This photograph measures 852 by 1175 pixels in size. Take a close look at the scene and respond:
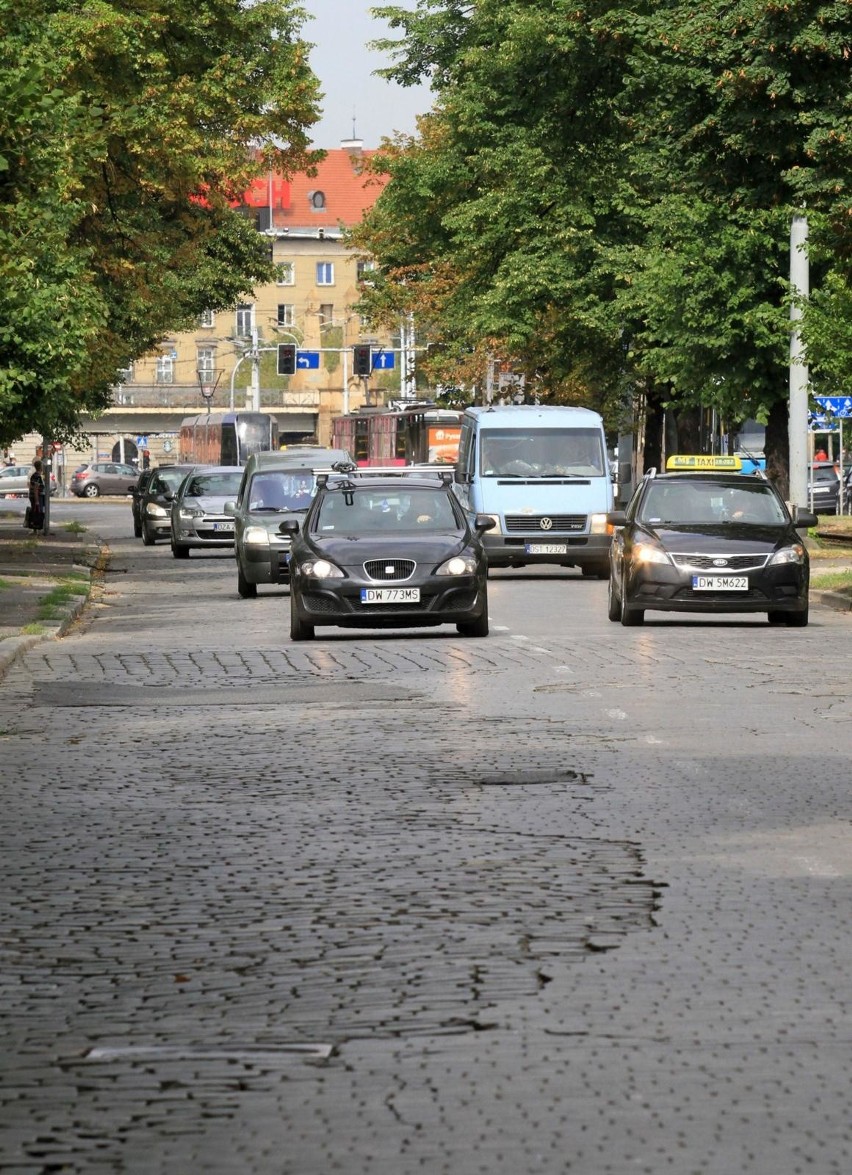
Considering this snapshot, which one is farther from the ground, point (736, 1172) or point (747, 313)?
point (747, 313)

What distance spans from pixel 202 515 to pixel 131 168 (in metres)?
8.66

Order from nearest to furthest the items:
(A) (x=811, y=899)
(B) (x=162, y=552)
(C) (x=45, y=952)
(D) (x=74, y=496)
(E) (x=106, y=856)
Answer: (C) (x=45, y=952) < (A) (x=811, y=899) < (E) (x=106, y=856) < (B) (x=162, y=552) < (D) (x=74, y=496)

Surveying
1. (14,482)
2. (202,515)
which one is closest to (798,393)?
(202,515)

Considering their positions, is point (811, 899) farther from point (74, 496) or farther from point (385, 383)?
point (385, 383)

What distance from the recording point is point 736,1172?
5.22 meters

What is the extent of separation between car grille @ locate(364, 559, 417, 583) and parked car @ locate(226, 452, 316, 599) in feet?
28.6

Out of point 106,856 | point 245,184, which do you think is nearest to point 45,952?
→ point 106,856

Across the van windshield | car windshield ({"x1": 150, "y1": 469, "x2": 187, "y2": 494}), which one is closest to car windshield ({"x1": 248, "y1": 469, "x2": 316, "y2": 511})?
the van windshield

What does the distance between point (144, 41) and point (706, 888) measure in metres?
35.4

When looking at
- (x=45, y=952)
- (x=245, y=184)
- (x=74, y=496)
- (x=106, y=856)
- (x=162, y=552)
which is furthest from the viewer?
(x=74, y=496)

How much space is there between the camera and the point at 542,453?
132 ft

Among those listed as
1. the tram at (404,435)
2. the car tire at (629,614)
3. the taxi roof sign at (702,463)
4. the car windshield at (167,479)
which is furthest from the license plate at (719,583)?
the tram at (404,435)

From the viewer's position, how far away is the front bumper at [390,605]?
23766 mm

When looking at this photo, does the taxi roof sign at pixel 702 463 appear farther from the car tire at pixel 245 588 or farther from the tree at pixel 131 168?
the tree at pixel 131 168
